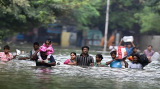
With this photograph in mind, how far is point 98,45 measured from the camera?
54188 millimetres

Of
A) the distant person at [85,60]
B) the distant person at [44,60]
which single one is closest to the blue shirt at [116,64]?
the distant person at [85,60]

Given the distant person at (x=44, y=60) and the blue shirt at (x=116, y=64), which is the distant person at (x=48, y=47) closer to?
the distant person at (x=44, y=60)

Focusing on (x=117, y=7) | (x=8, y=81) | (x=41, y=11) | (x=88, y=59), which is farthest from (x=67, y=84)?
(x=117, y=7)

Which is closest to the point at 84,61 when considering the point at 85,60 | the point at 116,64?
the point at 85,60

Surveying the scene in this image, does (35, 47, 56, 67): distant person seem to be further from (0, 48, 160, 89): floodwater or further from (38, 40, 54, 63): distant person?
(0, 48, 160, 89): floodwater

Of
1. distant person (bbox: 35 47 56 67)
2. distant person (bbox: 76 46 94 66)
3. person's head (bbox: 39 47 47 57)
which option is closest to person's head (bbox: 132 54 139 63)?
distant person (bbox: 76 46 94 66)

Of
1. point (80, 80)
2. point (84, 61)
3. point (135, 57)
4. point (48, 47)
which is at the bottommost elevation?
point (80, 80)

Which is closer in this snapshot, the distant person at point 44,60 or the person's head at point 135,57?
the distant person at point 44,60

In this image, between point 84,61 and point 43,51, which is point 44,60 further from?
point 84,61

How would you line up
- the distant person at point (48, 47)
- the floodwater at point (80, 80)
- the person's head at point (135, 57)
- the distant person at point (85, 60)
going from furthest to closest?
the distant person at point (85, 60)
the person's head at point (135, 57)
the distant person at point (48, 47)
the floodwater at point (80, 80)

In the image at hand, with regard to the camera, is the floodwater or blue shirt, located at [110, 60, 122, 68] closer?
the floodwater

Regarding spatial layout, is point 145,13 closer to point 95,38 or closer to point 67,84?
point 95,38

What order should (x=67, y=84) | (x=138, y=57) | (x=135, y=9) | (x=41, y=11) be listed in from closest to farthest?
(x=67, y=84) → (x=138, y=57) → (x=41, y=11) → (x=135, y=9)

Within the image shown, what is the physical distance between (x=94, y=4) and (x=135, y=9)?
492cm
